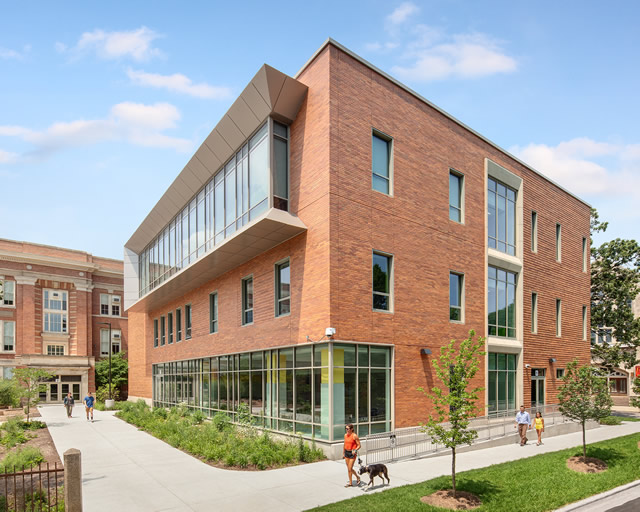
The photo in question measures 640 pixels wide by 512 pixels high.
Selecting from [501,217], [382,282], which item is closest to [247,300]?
[382,282]

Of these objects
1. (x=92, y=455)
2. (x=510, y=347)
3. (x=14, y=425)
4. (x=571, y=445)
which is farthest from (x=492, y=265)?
(x=14, y=425)

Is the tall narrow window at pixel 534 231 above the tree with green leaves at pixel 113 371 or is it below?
above

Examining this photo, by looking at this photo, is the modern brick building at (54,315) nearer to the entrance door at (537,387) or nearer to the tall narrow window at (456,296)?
the tall narrow window at (456,296)

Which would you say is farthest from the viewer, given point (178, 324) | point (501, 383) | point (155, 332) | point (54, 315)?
point (54, 315)

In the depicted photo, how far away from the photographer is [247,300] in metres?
22.8

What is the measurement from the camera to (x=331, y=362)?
1605 cm

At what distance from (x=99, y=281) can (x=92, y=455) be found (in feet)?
136

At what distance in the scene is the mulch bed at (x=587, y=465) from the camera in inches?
575

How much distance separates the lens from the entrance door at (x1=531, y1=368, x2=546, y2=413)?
25.6m

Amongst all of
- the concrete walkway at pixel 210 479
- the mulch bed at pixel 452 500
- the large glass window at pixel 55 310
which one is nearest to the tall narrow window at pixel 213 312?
the concrete walkway at pixel 210 479

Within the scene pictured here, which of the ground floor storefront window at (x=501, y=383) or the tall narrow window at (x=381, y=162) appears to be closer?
the tall narrow window at (x=381, y=162)

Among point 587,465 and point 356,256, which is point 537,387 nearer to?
point 587,465

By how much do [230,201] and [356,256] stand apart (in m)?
8.09

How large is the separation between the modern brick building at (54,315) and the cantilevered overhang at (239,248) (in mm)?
25857
